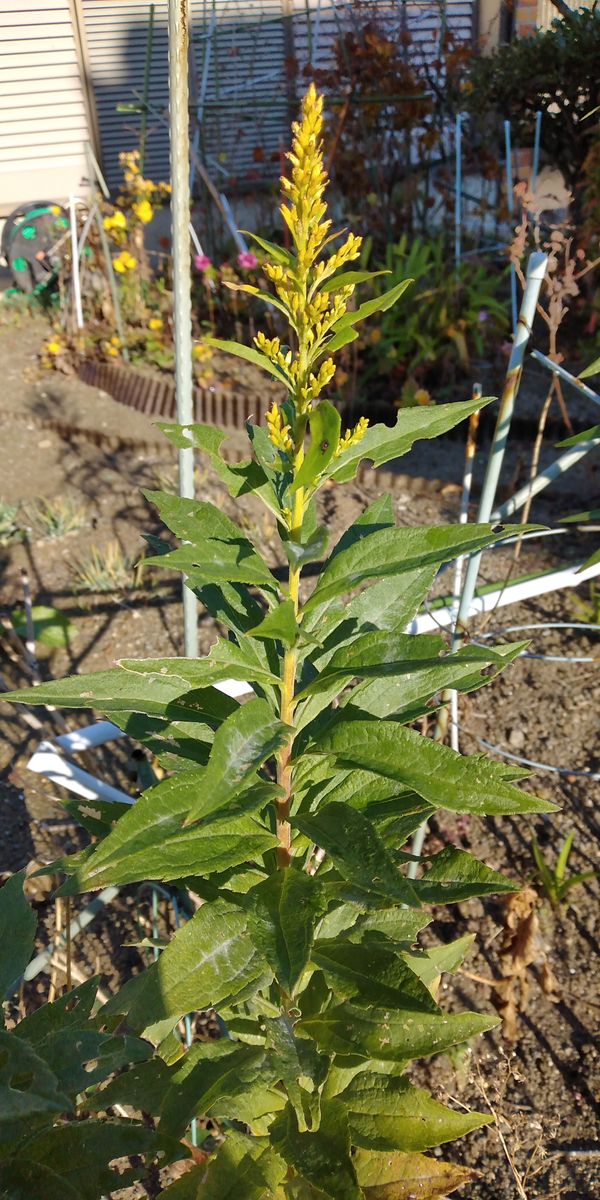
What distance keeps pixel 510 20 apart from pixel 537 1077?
9084 millimetres

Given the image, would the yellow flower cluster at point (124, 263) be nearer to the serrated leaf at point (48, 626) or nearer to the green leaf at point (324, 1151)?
the serrated leaf at point (48, 626)

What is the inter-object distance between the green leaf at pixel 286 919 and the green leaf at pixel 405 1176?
0.60 metres

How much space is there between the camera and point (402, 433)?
1.30m

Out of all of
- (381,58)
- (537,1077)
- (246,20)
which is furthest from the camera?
(246,20)

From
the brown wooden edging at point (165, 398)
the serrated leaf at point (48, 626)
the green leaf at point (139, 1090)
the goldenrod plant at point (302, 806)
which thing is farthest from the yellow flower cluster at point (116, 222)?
the green leaf at point (139, 1090)

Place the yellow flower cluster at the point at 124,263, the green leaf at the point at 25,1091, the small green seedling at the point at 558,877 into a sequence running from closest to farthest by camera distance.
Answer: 1. the green leaf at the point at 25,1091
2. the small green seedling at the point at 558,877
3. the yellow flower cluster at the point at 124,263

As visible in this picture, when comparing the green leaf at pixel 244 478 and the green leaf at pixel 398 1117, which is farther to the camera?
the green leaf at pixel 398 1117

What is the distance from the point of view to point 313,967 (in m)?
1.40

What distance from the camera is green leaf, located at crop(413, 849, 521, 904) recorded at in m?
1.27

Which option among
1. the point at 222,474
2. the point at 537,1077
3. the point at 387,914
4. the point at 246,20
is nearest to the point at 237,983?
the point at 387,914

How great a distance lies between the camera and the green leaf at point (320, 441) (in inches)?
42.0

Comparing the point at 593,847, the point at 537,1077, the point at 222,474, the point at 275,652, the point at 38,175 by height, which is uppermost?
the point at 38,175

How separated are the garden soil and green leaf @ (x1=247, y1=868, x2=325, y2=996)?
0.68 m

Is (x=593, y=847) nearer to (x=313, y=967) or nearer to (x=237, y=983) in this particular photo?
(x=313, y=967)
